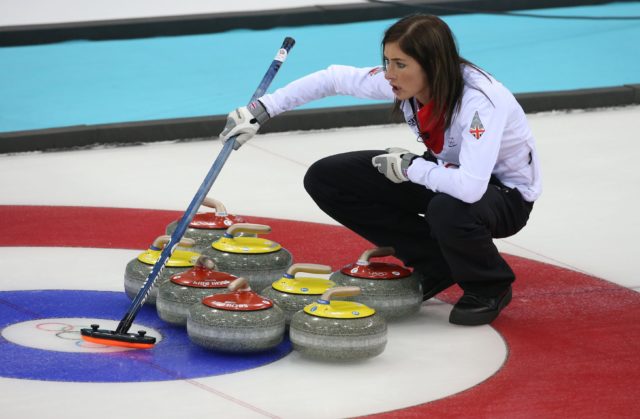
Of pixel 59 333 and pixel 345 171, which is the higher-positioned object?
pixel 345 171

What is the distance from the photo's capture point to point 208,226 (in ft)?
14.5

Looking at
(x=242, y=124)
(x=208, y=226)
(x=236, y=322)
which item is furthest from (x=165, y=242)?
(x=236, y=322)

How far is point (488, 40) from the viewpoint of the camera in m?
10.6

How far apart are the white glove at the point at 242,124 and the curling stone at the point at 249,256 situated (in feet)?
0.92

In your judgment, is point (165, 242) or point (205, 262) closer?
point (205, 262)

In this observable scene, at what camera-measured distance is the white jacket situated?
3.86 metres

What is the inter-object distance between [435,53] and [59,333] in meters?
1.42

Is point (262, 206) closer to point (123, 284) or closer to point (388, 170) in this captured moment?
point (123, 284)

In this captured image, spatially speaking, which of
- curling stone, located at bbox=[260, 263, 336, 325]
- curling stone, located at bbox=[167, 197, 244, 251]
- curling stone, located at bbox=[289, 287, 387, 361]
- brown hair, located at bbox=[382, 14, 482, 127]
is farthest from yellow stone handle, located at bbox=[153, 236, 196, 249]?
brown hair, located at bbox=[382, 14, 482, 127]

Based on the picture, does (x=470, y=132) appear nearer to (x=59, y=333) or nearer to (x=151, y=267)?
(x=151, y=267)

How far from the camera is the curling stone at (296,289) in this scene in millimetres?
3871

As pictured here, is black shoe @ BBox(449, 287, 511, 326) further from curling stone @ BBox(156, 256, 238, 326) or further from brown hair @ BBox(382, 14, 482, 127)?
curling stone @ BBox(156, 256, 238, 326)

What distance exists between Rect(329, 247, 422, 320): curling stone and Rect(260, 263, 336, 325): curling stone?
0.12m

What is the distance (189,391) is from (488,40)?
754 cm
